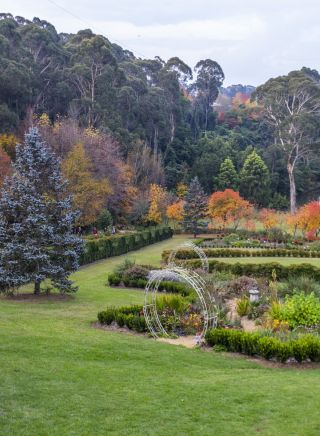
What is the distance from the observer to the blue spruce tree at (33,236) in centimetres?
1700

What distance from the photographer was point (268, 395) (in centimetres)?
778

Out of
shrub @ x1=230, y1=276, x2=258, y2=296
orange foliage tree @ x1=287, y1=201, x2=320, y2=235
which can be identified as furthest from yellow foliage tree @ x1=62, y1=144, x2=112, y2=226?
shrub @ x1=230, y1=276, x2=258, y2=296

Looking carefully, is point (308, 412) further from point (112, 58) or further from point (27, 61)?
point (112, 58)

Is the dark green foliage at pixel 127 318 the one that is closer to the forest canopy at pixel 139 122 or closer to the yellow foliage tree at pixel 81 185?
the yellow foliage tree at pixel 81 185

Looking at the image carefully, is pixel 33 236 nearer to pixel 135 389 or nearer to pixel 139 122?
pixel 135 389

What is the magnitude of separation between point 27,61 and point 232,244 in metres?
27.8

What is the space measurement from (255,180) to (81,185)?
3127 cm

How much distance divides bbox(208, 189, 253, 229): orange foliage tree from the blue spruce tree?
2777 cm

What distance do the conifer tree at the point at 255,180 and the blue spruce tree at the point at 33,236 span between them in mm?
46228

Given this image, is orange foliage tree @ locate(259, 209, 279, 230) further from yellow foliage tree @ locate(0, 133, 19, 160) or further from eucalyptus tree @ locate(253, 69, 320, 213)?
yellow foliage tree @ locate(0, 133, 19, 160)

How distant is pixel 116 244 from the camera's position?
33.3 meters

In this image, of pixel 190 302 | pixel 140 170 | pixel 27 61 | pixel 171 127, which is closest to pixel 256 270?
pixel 190 302

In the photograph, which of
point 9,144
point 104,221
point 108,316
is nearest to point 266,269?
point 108,316

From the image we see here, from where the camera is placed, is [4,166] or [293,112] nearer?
[4,166]
